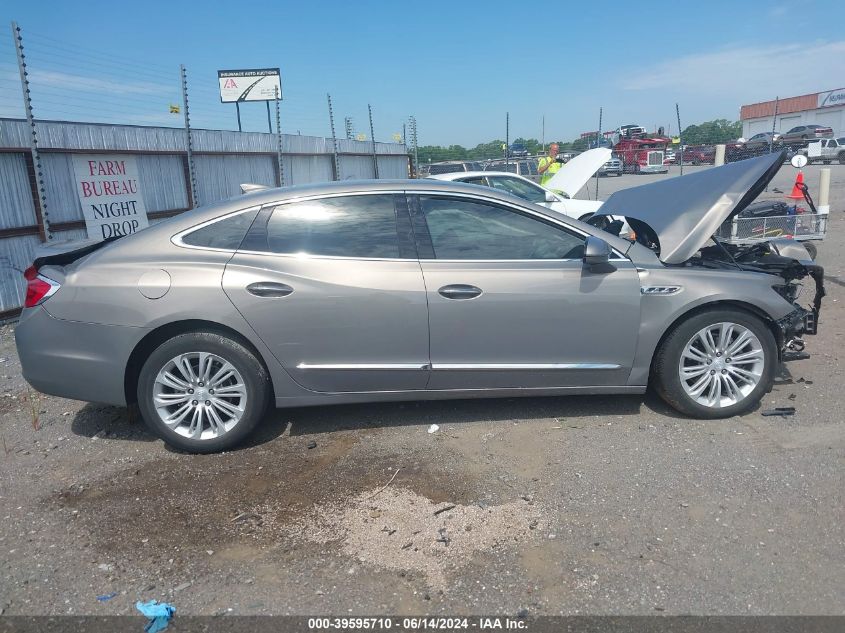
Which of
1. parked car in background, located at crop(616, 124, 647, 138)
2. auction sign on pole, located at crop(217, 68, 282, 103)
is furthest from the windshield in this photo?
parked car in background, located at crop(616, 124, 647, 138)

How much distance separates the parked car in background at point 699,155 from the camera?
25962 millimetres

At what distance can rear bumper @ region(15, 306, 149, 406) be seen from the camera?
3922 millimetres

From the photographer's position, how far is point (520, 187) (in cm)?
1220

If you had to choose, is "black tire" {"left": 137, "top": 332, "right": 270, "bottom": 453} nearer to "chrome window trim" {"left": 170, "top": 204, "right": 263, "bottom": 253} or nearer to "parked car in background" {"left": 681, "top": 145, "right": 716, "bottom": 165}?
"chrome window trim" {"left": 170, "top": 204, "right": 263, "bottom": 253}

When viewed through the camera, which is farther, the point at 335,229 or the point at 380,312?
the point at 335,229

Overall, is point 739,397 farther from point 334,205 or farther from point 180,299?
point 180,299

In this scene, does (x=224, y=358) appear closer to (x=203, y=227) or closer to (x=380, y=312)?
(x=203, y=227)

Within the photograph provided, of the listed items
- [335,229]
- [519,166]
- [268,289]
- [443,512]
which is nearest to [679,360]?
[443,512]

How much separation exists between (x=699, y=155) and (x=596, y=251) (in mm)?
27817

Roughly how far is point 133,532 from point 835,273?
9.08 metres

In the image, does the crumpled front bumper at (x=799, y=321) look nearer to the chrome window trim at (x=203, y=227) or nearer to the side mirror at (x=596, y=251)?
the side mirror at (x=596, y=251)

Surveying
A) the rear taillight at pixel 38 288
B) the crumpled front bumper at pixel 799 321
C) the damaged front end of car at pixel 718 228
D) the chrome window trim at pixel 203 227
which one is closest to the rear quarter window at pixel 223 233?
the chrome window trim at pixel 203 227

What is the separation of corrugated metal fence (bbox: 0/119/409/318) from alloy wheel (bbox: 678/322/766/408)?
22.7ft

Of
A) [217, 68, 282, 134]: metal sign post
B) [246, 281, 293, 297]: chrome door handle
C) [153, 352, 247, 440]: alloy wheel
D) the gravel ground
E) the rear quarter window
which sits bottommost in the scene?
the gravel ground
